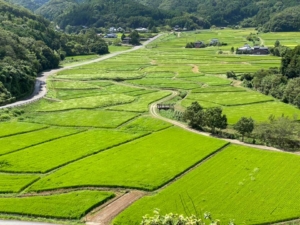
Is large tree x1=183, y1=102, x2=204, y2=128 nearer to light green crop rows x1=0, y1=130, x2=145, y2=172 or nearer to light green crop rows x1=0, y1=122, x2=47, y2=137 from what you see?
light green crop rows x1=0, y1=130, x2=145, y2=172

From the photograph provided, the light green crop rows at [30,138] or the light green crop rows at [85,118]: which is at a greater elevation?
the light green crop rows at [85,118]

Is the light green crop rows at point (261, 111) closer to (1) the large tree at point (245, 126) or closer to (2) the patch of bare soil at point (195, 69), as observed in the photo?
(1) the large tree at point (245, 126)

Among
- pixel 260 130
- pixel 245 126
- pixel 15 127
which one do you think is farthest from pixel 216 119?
pixel 15 127

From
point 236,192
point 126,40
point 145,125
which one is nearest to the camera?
point 236,192

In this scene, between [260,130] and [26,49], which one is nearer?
[260,130]

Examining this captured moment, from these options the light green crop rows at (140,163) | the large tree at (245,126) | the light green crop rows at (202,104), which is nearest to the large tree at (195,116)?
the light green crop rows at (140,163)

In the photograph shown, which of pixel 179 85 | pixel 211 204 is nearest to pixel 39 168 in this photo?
pixel 211 204

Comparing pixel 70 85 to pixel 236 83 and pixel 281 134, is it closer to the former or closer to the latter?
pixel 236 83
